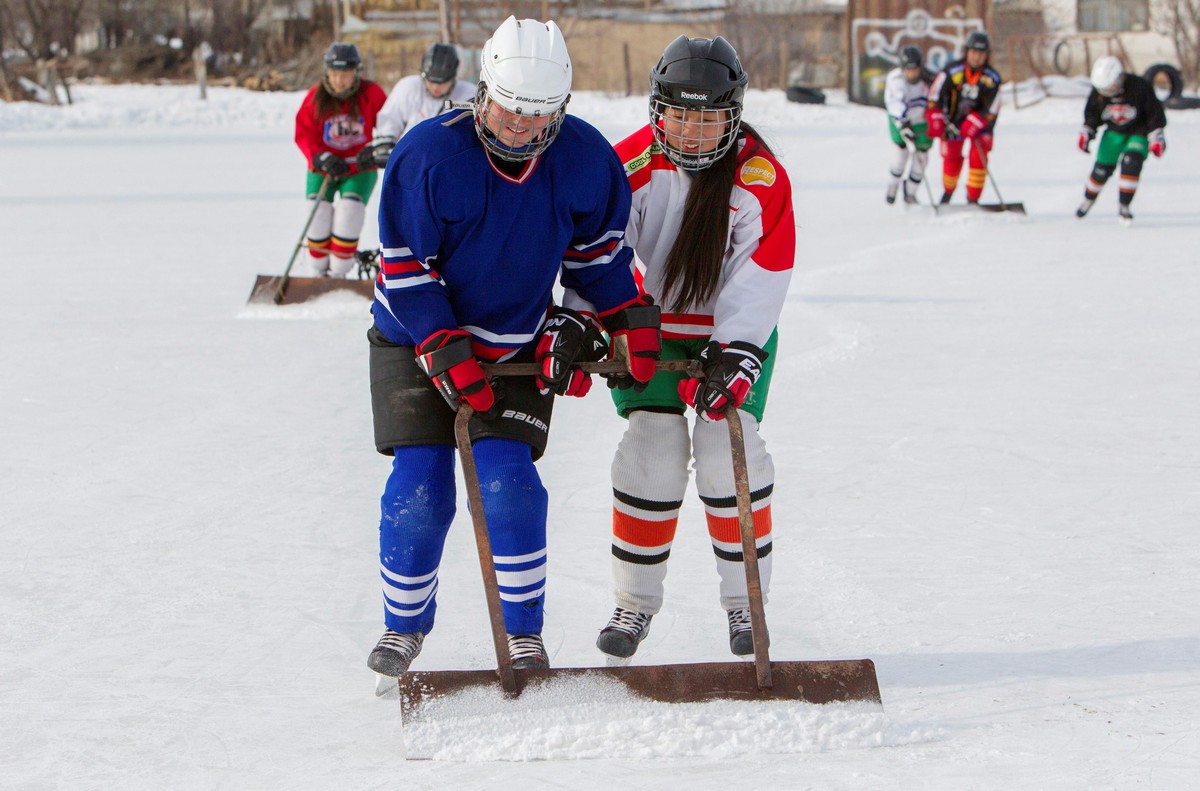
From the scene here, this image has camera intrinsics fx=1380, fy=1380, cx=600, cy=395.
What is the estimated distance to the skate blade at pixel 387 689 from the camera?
2527 mm

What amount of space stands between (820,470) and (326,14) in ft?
105

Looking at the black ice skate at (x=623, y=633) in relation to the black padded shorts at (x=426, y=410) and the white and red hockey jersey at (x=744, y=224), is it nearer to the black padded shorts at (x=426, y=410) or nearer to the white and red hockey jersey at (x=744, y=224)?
the black padded shorts at (x=426, y=410)

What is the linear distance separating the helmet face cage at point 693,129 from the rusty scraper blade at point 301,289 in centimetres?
424

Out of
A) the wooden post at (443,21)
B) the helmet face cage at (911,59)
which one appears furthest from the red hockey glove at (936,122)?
the wooden post at (443,21)

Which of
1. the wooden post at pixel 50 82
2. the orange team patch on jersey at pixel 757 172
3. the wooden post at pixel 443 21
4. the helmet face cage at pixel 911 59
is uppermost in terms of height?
the wooden post at pixel 443 21

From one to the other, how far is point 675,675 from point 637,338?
596 millimetres

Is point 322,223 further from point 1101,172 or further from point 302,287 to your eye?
point 1101,172

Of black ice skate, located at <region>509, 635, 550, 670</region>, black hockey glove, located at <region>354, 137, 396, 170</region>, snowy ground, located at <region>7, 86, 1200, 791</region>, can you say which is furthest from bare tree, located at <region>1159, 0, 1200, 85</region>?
black ice skate, located at <region>509, 635, 550, 670</region>

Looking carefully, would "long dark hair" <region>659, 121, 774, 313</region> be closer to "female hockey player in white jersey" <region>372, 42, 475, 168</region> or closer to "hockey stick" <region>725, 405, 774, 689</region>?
"hockey stick" <region>725, 405, 774, 689</region>

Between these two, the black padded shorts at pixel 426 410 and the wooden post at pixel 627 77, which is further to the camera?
the wooden post at pixel 627 77

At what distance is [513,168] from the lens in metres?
2.36

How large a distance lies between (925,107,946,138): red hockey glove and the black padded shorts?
8433 millimetres

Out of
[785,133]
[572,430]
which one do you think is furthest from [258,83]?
[572,430]

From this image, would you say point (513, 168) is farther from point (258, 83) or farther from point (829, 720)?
point (258, 83)
